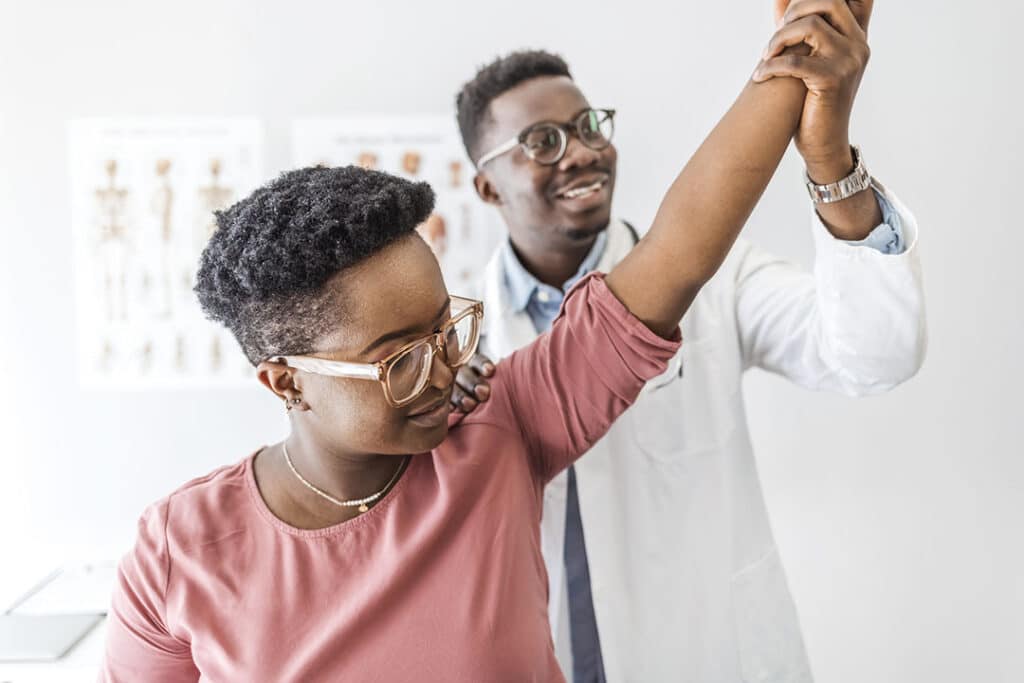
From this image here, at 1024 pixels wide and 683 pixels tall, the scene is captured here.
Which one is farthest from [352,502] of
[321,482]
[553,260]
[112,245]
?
[112,245]

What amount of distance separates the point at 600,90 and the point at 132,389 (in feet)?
3.92

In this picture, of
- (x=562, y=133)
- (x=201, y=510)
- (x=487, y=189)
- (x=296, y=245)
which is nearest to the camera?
(x=296, y=245)

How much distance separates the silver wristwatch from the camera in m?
0.87

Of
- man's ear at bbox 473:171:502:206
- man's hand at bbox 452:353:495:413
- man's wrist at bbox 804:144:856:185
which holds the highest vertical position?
man's ear at bbox 473:171:502:206

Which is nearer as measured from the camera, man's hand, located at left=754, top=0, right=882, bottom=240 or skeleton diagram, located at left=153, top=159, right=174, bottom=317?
man's hand, located at left=754, top=0, right=882, bottom=240

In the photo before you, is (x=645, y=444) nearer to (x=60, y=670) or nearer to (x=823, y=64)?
(x=823, y=64)

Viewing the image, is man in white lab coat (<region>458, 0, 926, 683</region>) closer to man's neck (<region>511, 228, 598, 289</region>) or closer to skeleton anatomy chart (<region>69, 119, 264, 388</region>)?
man's neck (<region>511, 228, 598, 289</region>)

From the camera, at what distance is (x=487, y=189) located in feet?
4.72

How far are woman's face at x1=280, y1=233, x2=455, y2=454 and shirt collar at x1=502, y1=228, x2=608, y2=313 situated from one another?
48cm

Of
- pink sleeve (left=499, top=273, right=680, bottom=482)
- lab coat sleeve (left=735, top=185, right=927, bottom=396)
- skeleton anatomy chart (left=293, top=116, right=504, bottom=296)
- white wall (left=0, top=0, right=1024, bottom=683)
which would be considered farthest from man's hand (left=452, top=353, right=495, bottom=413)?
white wall (left=0, top=0, right=1024, bottom=683)

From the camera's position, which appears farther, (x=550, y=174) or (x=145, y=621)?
(x=550, y=174)

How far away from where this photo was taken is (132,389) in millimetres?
1782

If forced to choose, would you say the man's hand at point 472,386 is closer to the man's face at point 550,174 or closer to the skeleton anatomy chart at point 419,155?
the man's face at point 550,174

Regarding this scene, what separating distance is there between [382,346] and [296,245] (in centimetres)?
13
